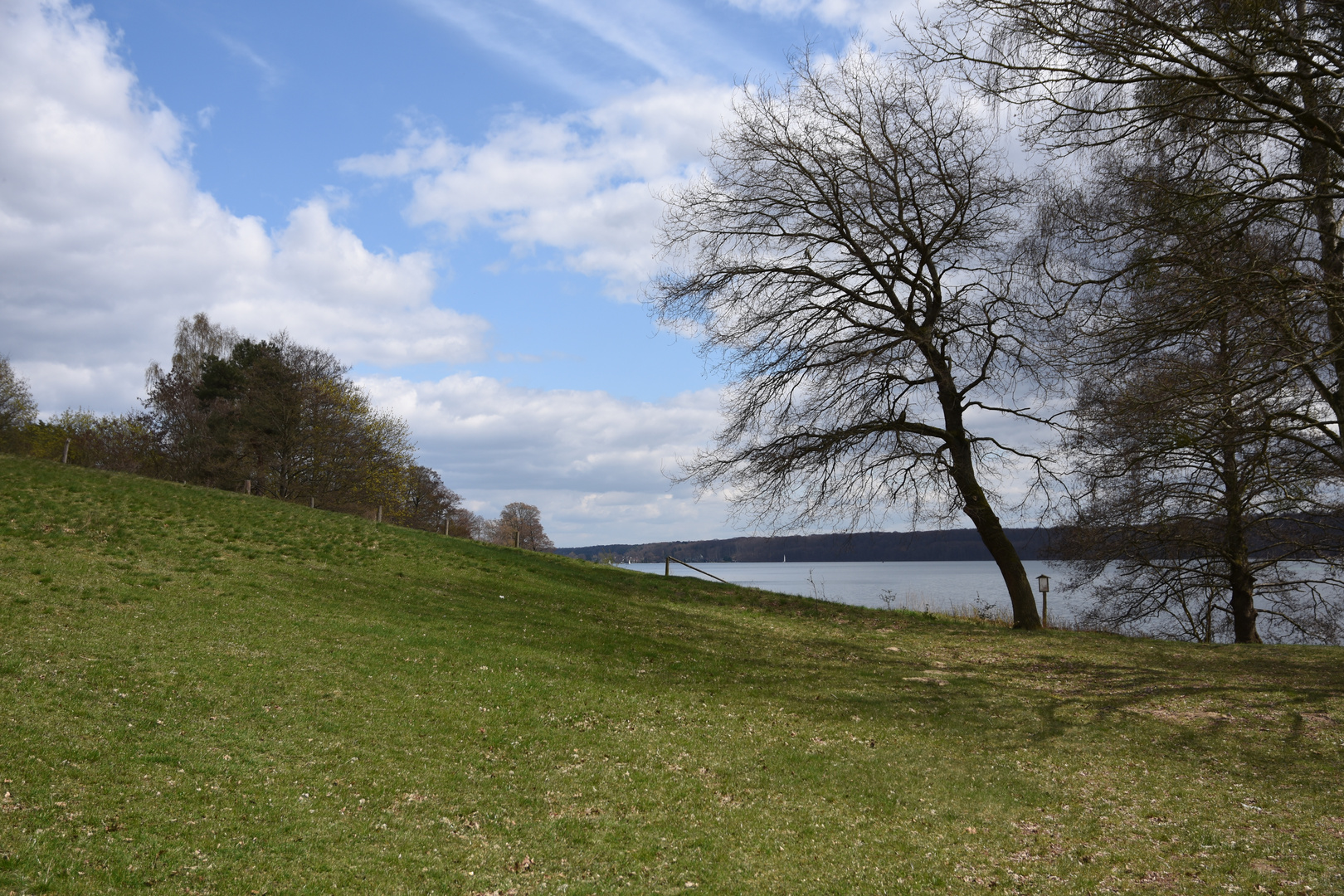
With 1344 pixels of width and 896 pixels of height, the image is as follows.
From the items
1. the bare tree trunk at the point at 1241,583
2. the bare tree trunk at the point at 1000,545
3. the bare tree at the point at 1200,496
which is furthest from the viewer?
the bare tree trunk at the point at 1241,583

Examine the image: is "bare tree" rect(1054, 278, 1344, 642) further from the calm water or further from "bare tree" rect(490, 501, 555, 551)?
"bare tree" rect(490, 501, 555, 551)

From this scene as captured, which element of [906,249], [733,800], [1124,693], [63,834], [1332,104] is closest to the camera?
[63,834]

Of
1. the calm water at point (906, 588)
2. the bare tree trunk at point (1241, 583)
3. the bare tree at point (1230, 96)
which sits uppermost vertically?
the bare tree at point (1230, 96)

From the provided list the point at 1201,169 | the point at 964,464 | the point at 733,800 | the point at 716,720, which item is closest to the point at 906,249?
the point at 964,464

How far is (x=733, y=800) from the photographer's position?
8703 millimetres

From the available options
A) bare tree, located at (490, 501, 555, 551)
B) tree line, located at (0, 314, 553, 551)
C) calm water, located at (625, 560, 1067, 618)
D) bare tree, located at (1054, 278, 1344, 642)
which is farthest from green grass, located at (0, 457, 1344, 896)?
bare tree, located at (490, 501, 555, 551)

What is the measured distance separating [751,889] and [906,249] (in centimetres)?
1967

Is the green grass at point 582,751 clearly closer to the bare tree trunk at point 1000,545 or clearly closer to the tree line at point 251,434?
the bare tree trunk at point 1000,545

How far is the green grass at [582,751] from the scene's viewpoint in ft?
22.5

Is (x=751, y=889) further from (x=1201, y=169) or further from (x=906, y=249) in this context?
(x=906, y=249)

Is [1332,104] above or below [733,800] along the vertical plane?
above

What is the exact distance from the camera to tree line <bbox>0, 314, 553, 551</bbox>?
44.2m

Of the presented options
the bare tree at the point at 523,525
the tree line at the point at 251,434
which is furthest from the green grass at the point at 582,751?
→ the bare tree at the point at 523,525

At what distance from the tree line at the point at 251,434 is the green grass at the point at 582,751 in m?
25.0
